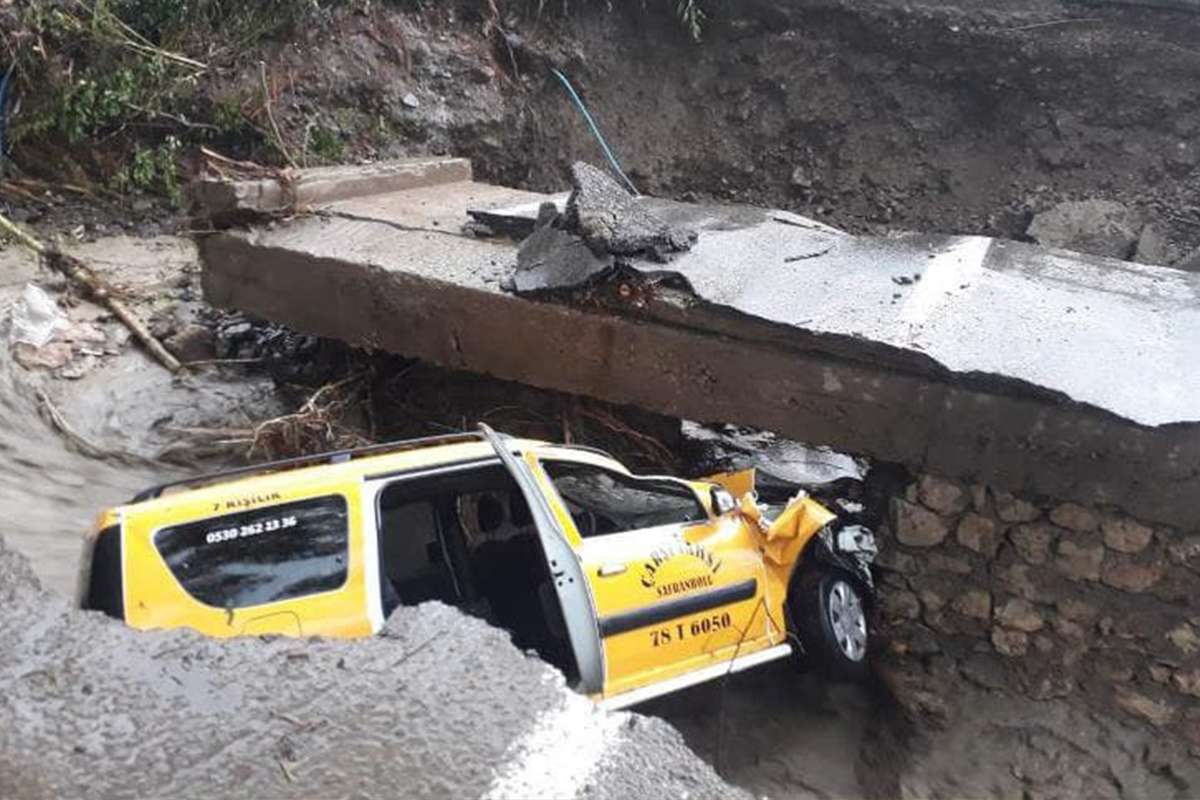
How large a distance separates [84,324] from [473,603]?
4.04 meters

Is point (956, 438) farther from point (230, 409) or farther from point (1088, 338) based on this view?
point (230, 409)

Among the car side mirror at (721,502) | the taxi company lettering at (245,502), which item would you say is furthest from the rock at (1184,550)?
the taxi company lettering at (245,502)

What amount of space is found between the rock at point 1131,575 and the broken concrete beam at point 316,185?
189 inches


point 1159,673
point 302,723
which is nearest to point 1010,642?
point 1159,673

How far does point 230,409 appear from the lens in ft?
23.1

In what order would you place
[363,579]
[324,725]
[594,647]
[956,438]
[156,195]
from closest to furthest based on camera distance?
[324,725], [363,579], [594,647], [956,438], [156,195]

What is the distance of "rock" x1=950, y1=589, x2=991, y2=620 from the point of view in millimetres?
4898

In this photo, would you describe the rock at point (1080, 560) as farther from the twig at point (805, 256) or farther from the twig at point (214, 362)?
the twig at point (214, 362)

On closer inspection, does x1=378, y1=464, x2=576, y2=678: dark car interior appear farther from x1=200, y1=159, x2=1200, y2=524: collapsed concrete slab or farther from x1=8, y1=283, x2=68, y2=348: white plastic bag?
x1=8, y1=283, x2=68, y2=348: white plastic bag

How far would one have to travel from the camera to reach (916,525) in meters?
4.93

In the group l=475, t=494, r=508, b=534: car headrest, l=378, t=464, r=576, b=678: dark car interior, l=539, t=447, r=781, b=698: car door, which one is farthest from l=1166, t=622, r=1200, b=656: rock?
l=475, t=494, r=508, b=534: car headrest

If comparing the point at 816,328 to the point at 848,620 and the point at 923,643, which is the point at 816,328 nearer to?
the point at 848,620

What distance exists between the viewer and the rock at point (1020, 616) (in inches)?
189

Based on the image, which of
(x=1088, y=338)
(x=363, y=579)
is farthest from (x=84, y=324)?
(x=1088, y=338)
